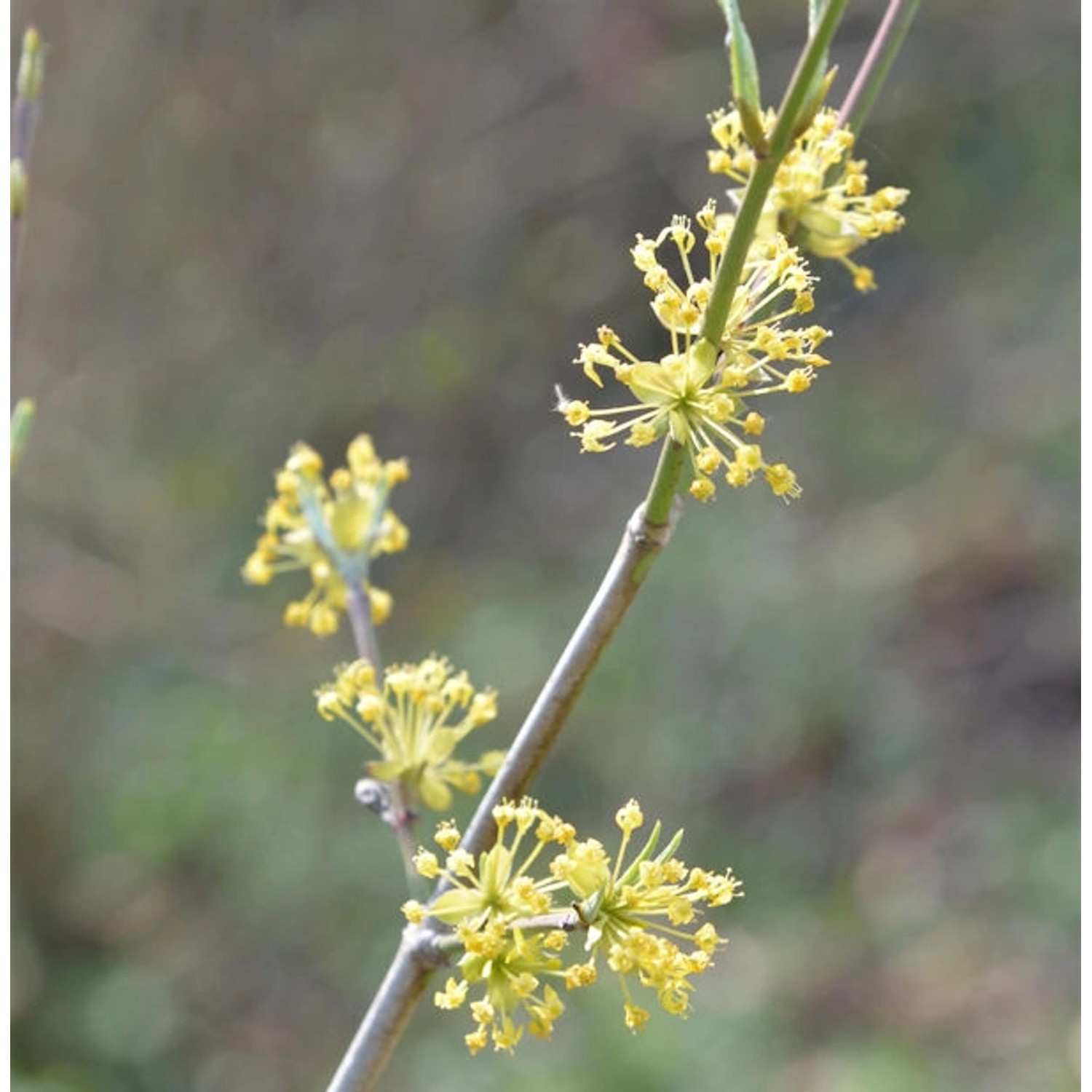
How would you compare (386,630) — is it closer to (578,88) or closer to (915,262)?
(578,88)

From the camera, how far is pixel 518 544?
5.40 metres

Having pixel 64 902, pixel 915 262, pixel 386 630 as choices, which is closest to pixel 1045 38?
pixel 915 262

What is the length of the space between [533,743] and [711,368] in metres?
0.25

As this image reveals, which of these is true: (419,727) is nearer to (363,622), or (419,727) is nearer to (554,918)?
(363,622)

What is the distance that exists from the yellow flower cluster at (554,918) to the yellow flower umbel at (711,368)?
221mm

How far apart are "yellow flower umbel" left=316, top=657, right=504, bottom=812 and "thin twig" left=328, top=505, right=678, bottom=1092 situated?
145mm

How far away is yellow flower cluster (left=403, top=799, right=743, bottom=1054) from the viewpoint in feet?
2.53

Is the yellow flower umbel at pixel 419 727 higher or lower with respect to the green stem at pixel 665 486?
lower

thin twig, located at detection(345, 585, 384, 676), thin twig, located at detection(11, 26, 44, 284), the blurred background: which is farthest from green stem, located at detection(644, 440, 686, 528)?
the blurred background

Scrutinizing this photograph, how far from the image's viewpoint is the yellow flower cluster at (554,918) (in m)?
0.77

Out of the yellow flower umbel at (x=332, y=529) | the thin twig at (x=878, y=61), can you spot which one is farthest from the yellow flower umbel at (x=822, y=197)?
the yellow flower umbel at (x=332, y=529)

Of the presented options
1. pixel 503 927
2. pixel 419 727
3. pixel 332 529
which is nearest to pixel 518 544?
pixel 332 529

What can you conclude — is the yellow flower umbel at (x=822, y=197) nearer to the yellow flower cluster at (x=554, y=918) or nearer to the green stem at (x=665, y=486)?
the green stem at (x=665, y=486)

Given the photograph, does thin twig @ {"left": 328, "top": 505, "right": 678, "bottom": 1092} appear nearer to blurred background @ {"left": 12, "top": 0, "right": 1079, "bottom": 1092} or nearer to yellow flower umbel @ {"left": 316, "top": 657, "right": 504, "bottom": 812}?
yellow flower umbel @ {"left": 316, "top": 657, "right": 504, "bottom": 812}
